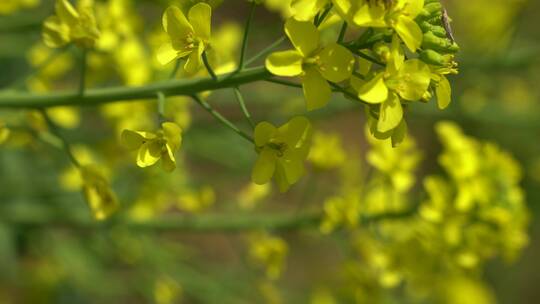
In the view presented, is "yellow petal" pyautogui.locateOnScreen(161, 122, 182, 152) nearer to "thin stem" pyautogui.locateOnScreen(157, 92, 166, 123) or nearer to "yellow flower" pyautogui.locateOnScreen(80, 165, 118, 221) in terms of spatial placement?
"thin stem" pyautogui.locateOnScreen(157, 92, 166, 123)

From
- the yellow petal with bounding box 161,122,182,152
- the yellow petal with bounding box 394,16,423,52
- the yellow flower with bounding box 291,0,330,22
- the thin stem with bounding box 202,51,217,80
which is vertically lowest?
the yellow petal with bounding box 161,122,182,152

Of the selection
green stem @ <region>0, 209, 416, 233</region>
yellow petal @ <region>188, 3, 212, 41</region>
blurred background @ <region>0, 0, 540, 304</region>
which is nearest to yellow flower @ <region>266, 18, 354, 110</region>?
yellow petal @ <region>188, 3, 212, 41</region>

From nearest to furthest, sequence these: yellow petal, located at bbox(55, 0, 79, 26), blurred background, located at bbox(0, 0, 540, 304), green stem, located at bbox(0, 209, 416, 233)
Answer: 1. yellow petal, located at bbox(55, 0, 79, 26)
2. green stem, located at bbox(0, 209, 416, 233)
3. blurred background, located at bbox(0, 0, 540, 304)

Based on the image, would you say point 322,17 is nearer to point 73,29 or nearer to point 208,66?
point 208,66

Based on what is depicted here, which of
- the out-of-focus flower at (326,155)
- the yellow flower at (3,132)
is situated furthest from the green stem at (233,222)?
the yellow flower at (3,132)

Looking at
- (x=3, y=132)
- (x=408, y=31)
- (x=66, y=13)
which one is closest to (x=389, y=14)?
(x=408, y=31)

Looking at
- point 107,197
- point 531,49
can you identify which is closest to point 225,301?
point 107,197

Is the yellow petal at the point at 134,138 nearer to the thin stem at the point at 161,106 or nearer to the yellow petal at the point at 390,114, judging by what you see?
the thin stem at the point at 161,106
